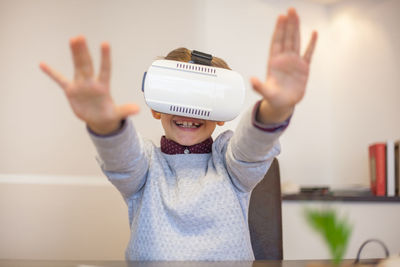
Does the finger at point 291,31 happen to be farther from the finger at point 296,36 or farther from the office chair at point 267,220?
the office chair at point 267,220

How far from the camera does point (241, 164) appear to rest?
100 cm

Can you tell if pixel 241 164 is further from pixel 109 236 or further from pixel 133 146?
pixel 109 236

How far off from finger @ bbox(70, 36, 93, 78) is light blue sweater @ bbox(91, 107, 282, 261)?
0.19m

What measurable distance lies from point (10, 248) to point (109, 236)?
1.35ft

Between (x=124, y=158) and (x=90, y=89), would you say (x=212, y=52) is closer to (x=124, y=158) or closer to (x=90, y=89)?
(x=124, y=158)

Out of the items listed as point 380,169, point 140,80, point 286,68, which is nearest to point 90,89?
point 286,68

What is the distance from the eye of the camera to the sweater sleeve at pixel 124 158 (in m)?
0.86

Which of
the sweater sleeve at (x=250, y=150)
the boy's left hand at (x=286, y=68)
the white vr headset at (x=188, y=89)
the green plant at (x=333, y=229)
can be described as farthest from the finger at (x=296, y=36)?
the green plant at (x=333, y=229)

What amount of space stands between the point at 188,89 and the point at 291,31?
0.93 ft

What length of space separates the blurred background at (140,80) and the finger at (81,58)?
1305mm

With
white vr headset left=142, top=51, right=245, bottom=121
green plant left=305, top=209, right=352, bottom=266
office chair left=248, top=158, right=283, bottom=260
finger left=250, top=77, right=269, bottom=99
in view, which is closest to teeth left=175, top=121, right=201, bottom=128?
white vr headset left=142, top=51, right=245, bottom=121

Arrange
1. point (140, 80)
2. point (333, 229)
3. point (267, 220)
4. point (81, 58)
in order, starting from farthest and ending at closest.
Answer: point (140, 80), point (267, 220), point (81, 58), point (333, 229)

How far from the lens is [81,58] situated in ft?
2.45

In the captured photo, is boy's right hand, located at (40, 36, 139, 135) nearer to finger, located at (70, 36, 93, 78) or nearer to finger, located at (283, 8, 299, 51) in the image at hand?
finger, located at (70, 36, 93, 78)
